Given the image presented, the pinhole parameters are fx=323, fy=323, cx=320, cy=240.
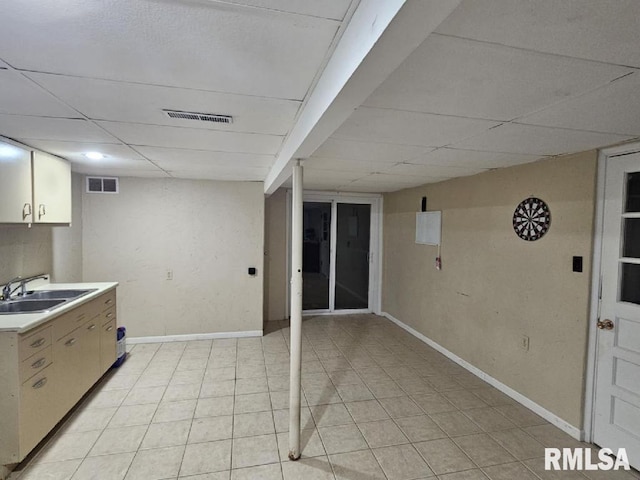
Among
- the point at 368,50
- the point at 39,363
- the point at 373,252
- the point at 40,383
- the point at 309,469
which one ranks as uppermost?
the point at 368,50

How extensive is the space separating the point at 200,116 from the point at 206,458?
221 centimetres

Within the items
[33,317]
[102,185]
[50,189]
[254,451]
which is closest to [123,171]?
[102,185]

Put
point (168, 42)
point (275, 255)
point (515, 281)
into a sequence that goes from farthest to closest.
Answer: point (275, 255) < point (515, 281) < point (168, 42)

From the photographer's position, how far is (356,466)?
2129mm

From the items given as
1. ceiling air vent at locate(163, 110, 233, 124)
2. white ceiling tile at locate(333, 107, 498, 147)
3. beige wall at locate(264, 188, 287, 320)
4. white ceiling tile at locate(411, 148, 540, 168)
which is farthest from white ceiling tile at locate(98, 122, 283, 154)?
beige wall at locate(264, 188, 287, 320)

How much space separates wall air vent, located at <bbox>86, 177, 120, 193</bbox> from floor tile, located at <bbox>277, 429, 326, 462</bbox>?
141 inches

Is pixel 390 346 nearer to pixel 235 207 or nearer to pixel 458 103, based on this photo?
pixel 235 207

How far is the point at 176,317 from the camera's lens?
437cm

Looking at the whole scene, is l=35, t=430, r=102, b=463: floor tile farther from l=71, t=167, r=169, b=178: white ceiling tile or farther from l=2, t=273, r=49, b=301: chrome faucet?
l=71, t=167, r=169, b=178: white ceiling tile

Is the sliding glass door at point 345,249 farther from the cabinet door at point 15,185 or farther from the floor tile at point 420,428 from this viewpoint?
the cabinet door at point 15,185

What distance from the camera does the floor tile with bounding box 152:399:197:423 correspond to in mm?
2627

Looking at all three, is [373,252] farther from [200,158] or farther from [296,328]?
[296,328]

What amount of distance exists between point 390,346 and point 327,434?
2041mm

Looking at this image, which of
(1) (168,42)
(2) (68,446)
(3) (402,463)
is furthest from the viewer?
(2) (68,446)
